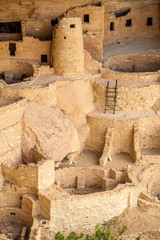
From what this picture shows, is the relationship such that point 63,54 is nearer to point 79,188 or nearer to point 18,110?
point 18,110

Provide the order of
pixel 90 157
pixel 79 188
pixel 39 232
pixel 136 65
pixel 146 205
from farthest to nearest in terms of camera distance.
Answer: pixel 136 65 < pixel 90 157 < pixel 79 188 < pixel 146 205 < pixel 39 232

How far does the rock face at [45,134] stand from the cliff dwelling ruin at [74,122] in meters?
0.04

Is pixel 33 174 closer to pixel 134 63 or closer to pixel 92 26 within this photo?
pixel 92 26

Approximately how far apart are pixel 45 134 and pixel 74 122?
6.47ft

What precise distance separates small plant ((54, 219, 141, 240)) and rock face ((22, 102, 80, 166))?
271 cm

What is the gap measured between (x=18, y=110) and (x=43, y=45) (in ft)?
12.8

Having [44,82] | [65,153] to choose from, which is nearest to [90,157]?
[65,153]

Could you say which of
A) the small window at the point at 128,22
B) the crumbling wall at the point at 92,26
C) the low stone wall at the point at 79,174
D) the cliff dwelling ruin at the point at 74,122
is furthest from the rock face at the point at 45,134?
the small window at the point at 128,22

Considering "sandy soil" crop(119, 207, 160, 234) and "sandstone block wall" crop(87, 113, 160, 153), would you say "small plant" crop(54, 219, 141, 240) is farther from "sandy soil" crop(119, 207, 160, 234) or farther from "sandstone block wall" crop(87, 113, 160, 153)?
"sandstone block wall" crop(87, 113, 160, 153)

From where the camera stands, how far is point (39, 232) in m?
15.2

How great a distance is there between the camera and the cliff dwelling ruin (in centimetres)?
1592

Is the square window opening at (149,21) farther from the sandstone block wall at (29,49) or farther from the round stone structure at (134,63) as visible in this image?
the sandstone block wall at (29,49)

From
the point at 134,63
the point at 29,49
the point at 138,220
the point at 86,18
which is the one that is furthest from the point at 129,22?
the point at 138,220

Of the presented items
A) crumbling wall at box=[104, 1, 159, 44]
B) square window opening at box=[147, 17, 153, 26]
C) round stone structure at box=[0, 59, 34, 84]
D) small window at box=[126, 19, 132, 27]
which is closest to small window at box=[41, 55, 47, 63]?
round stone structure at box=[0, 59, 34, 84]
